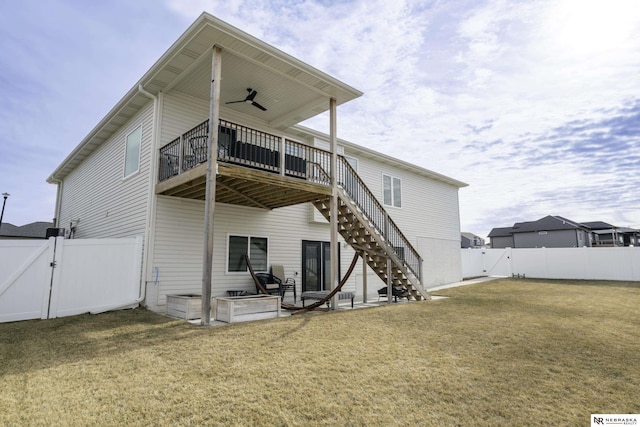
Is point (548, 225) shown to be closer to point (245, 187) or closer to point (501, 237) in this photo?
point (501, 237)

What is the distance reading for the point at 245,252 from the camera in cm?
992

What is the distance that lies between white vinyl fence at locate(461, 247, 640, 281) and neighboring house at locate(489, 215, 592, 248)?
15490mm

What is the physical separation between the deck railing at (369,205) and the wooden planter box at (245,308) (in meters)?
3.91

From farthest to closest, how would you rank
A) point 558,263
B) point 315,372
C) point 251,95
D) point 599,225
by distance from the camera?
point 599,225, point 558,263, point 251,95, point 315,372

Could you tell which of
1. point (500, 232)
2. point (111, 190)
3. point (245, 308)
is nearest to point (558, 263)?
point (245, 308)

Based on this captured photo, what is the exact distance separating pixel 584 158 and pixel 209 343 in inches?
908

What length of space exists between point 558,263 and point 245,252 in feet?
64.0

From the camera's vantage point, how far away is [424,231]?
16.6 meters

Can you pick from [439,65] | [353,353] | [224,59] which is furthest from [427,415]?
[439,65]

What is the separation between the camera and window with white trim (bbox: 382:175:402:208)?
14.8 meters

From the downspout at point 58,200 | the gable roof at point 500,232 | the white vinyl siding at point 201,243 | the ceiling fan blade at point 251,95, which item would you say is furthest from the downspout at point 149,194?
the gable roof at point 500,232

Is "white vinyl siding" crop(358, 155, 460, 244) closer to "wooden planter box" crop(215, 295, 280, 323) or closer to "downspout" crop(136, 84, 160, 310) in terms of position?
"downspout" crop(136, 84, 160, 310)

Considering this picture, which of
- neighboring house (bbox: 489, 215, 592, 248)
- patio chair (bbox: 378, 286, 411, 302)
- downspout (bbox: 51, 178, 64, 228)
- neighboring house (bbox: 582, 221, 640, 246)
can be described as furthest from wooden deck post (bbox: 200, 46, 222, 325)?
neighboring house (bbox: 582, 221, 640, 246)

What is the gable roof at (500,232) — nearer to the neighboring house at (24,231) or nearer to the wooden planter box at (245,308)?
the wooden planter box at (245,308)
